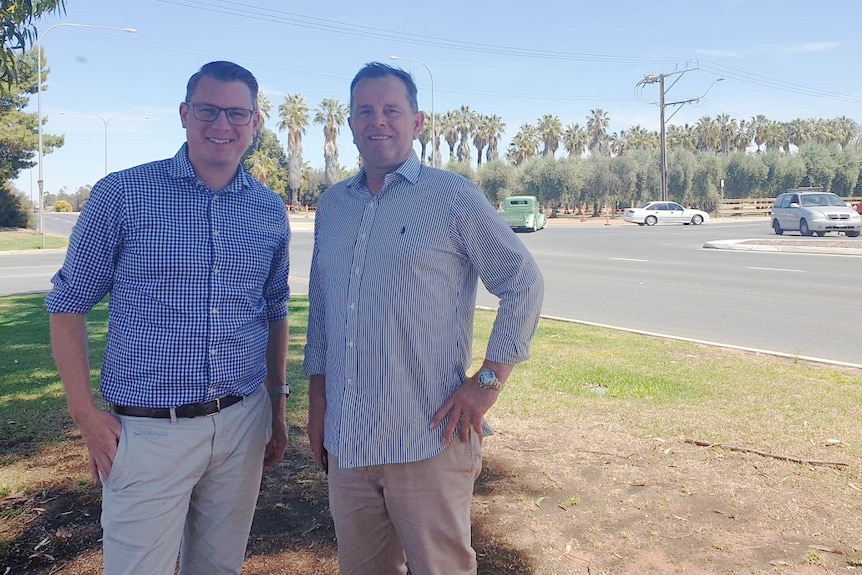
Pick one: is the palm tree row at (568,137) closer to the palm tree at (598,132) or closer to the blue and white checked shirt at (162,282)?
the palm tree at (598,132)

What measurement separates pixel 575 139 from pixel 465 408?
83627 millimetres

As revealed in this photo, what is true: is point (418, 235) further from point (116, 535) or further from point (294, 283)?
point (294, 283)

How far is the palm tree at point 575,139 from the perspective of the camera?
3260 inches

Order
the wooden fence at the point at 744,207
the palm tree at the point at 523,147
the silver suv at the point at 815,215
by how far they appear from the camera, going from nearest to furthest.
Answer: the silver suv at the point at 815,215 → the wooden fence at the point at 744,207 → the palm tree at the point at 523,147

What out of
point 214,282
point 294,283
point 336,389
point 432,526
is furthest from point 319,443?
point 294,283

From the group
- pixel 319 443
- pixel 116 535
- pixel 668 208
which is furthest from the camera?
pixel 668 208

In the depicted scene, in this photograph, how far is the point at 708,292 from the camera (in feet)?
41.5

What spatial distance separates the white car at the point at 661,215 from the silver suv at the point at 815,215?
47.1 ft

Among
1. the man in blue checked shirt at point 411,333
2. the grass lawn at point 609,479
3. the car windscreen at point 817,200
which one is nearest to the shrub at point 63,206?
the car windscreen at point 817,200

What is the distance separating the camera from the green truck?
112ft

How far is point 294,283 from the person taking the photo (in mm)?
13812

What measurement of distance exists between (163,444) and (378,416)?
2.14 feet

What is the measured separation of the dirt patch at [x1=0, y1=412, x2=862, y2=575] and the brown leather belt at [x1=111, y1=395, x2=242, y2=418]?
1294mm

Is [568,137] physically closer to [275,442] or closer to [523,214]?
[523,214]
